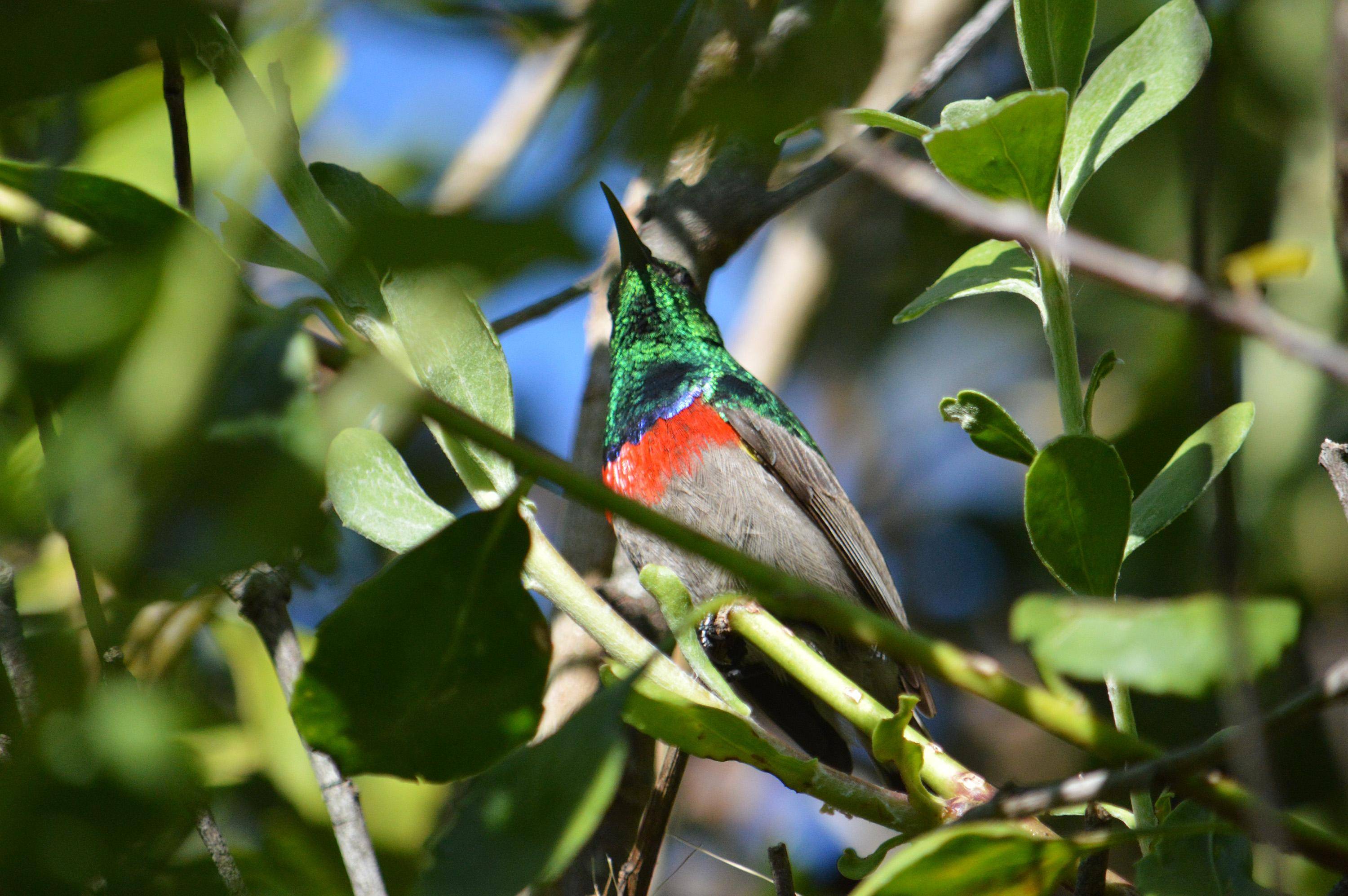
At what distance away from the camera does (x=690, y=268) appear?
102 inches

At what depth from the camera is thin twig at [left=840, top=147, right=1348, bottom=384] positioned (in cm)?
60

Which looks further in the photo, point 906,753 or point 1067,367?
point 1067,367

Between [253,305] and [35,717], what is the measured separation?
304 millimetres

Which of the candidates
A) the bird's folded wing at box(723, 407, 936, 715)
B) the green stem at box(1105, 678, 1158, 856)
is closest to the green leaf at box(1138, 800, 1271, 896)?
the green stem at box(1105, 678, 1158, 856)

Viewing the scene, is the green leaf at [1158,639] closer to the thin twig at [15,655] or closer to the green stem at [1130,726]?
the green stem at [1130,726]

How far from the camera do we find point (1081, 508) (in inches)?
39.3

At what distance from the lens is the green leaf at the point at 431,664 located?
84 centimetres

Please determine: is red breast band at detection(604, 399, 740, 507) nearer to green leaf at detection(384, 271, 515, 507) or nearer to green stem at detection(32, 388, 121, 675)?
green leaf at detection(384, 271, 515, 507)

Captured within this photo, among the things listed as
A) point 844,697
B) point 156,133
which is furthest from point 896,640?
point 156,133

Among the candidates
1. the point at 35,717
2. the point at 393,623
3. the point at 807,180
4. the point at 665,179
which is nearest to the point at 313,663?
the point at 393,623

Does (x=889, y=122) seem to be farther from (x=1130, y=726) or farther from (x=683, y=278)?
(x=683, y=278)

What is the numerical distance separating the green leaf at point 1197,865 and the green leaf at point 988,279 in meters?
0.59

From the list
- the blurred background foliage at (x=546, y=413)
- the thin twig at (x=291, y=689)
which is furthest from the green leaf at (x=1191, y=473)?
the thin twig at (x=291, y=689)

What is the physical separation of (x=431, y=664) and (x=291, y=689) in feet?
1.31
